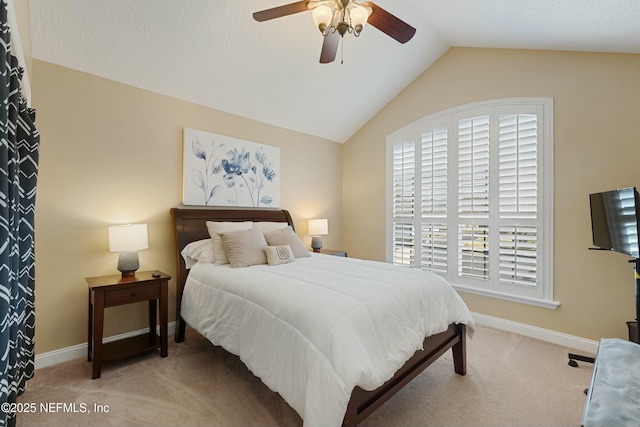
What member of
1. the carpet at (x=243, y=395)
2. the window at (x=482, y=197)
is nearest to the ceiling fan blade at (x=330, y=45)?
the window at (x=482, y=197)

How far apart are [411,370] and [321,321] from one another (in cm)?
86

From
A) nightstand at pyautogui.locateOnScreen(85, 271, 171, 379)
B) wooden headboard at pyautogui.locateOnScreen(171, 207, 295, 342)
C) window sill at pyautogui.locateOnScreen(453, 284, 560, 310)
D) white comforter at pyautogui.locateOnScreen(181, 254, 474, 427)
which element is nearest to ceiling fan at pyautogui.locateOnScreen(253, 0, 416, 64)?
white comforter at pyautogui.locateOnScreen(181, 254, 474, 427)

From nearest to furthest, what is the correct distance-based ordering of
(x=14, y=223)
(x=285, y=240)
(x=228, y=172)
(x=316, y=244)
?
(x=14, y=223) → (x=285, y=240) → (x=228, y=172) → (x=316, y=244)

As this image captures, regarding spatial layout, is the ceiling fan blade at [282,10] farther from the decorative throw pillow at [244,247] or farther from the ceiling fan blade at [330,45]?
the decorative throw pillow at [244,247]

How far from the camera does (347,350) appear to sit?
1.39m

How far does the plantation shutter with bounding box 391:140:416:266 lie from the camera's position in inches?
159

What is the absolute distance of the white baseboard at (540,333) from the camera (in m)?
2.74

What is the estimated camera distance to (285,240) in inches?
123

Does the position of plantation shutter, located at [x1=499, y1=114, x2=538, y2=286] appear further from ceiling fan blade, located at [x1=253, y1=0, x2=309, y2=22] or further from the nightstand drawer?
the nightstand drawer

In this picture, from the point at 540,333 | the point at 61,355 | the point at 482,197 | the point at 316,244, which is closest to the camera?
the point at 61,355

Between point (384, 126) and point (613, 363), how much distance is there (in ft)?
12.0

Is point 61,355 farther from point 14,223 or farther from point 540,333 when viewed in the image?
point 540,333

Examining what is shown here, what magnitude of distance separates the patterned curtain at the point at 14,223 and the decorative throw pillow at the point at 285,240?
1.81m

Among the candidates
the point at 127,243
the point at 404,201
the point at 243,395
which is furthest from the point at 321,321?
the point at 404,201
